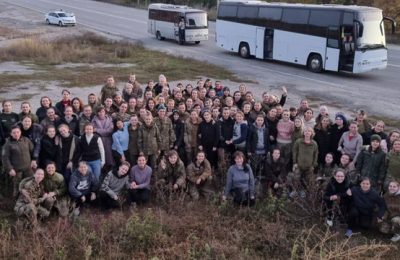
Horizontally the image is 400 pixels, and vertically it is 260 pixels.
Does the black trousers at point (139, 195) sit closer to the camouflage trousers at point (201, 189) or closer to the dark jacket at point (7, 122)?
the camouflage trousers at point (201, 189)

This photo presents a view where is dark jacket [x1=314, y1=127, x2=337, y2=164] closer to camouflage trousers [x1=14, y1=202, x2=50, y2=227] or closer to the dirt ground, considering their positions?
camouflage trousers [x1=14, y1=202, x2=50, y2=227]

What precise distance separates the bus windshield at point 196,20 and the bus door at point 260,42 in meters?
6.43

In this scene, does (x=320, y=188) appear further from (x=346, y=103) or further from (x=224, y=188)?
(x=346, y=103)

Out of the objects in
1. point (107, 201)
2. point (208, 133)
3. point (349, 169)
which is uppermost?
point (208, 133)

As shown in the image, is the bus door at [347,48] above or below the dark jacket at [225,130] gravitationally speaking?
above

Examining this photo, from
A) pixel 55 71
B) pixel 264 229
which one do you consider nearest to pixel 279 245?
pixel 264 229

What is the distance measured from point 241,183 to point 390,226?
8.63ft

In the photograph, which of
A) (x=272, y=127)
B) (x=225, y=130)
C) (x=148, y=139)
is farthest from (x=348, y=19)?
(x=148, y=139)

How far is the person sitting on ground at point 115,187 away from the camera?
8.95 meters

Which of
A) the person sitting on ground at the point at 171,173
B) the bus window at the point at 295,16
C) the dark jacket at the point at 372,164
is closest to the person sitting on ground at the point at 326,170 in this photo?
the dark jacket at the point at 372,164

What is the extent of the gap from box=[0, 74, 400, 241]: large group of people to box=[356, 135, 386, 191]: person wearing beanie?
2cm

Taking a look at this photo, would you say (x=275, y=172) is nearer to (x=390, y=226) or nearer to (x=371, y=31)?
(x=390, y=226)

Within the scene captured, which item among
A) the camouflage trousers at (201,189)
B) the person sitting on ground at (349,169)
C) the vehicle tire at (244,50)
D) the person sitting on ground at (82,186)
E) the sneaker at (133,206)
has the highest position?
the vehicle tire at (244,50)

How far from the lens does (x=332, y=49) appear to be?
22.2m
